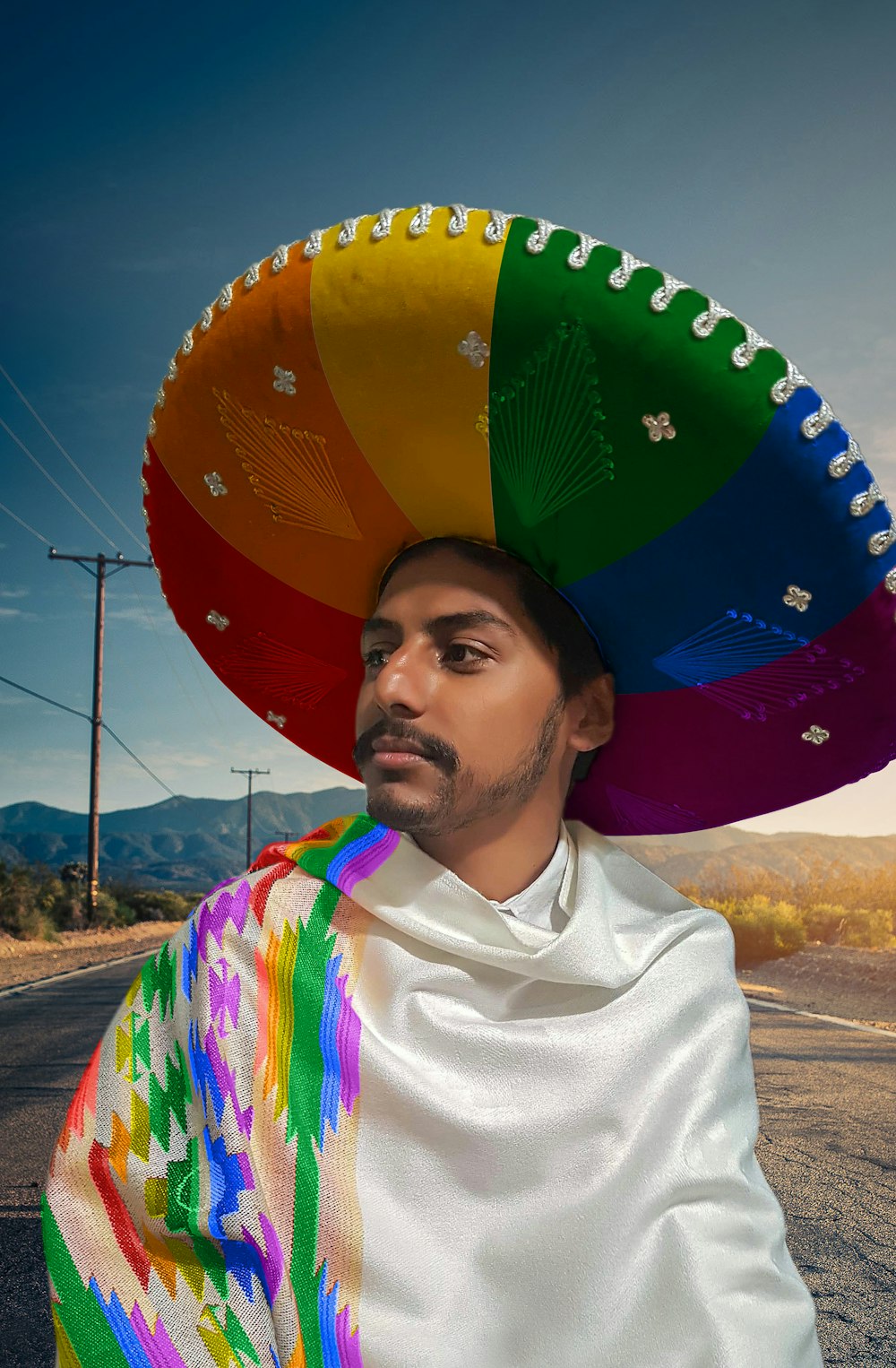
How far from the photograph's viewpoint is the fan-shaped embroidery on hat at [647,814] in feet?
7.94

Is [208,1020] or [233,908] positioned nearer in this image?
[208,1020]

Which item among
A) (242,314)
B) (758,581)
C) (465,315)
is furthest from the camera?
(758,581)

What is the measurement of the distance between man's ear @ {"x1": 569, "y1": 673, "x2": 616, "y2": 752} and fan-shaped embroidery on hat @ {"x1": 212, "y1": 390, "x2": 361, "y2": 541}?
0.54 meters

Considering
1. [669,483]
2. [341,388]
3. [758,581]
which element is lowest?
[758,581]

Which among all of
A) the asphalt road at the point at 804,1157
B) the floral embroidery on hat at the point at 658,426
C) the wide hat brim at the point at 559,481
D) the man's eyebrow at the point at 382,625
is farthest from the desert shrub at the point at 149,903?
the floral embroidery on hat at the point at 658,426

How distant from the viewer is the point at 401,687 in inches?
70.2

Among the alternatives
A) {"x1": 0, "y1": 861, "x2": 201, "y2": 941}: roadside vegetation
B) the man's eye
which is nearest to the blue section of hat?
the man's eye

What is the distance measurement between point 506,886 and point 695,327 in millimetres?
991

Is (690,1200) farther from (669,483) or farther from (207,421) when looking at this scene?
(207,421)

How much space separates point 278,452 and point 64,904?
2897cm

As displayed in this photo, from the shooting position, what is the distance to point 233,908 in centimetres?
167

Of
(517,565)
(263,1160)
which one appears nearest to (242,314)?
(517,565)

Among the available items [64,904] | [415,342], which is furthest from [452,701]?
[64,904]

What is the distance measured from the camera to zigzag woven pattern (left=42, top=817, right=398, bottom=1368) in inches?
56.9
